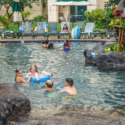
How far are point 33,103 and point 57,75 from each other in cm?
292

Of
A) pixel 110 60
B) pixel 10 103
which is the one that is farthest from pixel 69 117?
pixel 110 60

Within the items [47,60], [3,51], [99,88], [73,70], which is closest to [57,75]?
[73,70]

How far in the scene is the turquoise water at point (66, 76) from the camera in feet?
21.9

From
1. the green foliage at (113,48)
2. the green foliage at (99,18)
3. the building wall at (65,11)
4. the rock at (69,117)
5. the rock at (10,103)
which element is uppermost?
the building wall at (65,11)

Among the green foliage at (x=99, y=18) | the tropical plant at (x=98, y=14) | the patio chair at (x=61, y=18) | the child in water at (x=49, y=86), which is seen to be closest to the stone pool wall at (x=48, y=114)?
the child in water at (x=49, y=86)

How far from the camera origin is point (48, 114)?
5.18 meters

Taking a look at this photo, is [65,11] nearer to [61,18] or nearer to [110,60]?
[61,18]

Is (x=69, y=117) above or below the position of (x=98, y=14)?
below

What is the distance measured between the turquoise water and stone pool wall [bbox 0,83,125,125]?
0.81 meters

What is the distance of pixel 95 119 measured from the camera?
482 centimetres

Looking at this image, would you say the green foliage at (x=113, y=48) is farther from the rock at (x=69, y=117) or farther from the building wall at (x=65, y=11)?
the building wall at (x=65, y=11)

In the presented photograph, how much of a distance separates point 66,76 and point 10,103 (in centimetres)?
417

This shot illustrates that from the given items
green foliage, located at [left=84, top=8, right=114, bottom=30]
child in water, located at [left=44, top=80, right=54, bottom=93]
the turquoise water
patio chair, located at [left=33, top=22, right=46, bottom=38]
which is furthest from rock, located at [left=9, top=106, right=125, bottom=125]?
green foliage, located at [left=84, top=8, right=114, bottom=30]

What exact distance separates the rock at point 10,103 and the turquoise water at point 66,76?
0.81 meters
